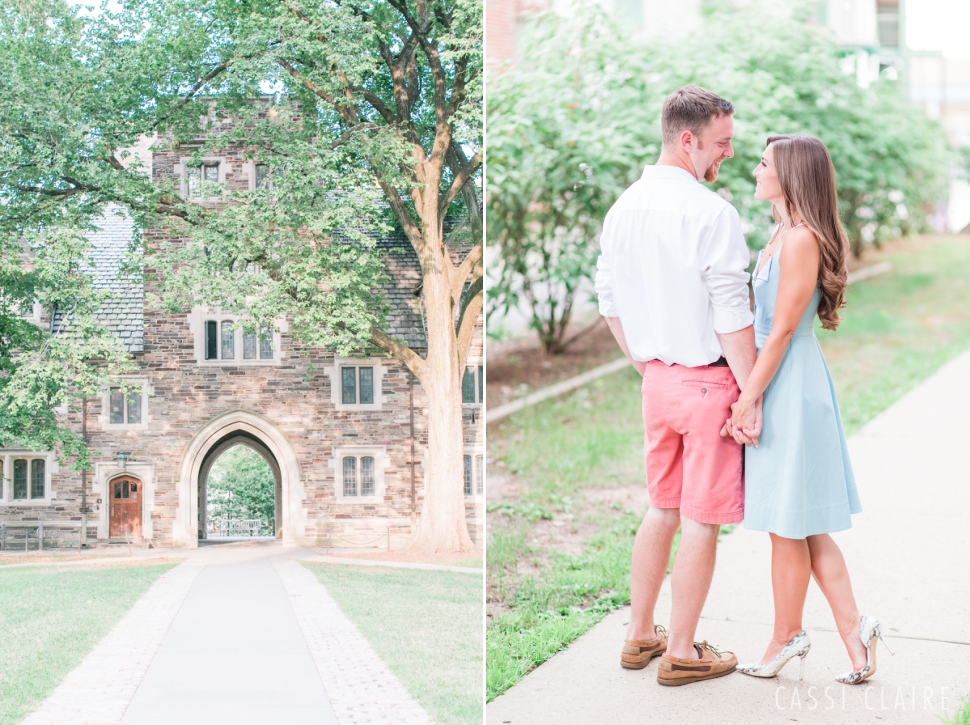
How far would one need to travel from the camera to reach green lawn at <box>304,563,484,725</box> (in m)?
3.44

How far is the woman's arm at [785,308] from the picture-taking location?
10.3 feet

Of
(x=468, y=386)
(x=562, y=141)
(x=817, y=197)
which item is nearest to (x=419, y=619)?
(x=468, y=386)

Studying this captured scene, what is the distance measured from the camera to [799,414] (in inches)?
126

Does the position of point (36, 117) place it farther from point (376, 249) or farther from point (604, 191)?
point (604, 191)

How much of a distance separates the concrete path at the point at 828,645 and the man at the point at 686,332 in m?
0.21

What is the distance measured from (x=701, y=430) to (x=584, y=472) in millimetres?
3357

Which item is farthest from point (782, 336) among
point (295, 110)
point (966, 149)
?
point (966, 149)

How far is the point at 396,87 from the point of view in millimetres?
3451

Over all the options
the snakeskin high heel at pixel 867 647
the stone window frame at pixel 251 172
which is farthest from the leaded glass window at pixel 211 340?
the snakeskin high heel at pixel 867 647

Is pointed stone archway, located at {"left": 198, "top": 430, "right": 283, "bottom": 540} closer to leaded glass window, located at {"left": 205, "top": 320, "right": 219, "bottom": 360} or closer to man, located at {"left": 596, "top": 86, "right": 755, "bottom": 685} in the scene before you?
leaded glass window, located at {"left": 205, "top": 320, "right": 219, "bottom": 360}

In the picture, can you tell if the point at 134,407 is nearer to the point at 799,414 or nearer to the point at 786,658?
the point at 799,414

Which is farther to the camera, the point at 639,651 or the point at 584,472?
the point at 584,472

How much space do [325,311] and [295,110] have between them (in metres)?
0.74

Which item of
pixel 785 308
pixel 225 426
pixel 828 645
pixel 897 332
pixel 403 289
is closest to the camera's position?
pixel 785 308
